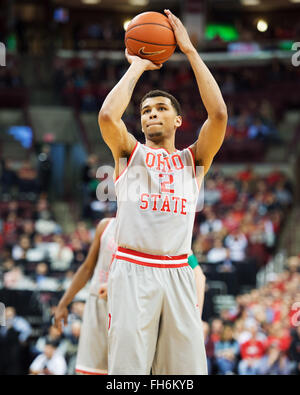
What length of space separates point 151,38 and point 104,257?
85.6 inches

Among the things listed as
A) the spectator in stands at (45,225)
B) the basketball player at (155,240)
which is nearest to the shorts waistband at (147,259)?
the basketball player at (155,240)

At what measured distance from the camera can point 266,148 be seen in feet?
61.7

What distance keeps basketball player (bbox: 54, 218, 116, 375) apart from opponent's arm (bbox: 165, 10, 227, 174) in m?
1.63

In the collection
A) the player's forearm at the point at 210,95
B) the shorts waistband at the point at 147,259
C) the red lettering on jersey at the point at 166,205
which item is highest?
the player's forearm at the point at 210,95

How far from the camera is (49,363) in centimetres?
871

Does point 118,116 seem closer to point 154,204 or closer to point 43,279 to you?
point 154,204

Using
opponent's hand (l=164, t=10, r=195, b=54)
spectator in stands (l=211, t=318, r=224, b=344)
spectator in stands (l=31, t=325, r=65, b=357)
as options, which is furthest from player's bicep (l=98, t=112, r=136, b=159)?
spectator in stands (l=211, t=318, r=224, b=344)

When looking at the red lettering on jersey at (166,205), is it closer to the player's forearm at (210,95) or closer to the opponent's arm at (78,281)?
the player's forearm at (210,95)

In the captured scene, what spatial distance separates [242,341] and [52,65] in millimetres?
15383

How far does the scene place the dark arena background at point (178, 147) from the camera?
9844 mm

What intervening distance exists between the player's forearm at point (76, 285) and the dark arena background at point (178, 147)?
9.35 feet

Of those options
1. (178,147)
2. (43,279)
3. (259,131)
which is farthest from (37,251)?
(259,131)

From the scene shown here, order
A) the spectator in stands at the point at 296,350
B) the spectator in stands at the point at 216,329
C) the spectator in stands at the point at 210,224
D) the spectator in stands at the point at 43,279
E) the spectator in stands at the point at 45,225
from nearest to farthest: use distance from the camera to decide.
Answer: the spectator in stands at the point at 296,350 → the spectator in stands at the point at 216,329 → the spectator in stands at the point at 43,279 → the spectator in stands at the point at 210,224 → the spectator in stands at the point at 45,225

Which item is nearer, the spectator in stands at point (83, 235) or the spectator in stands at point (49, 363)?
the spectator in stands at point (49, 363)
